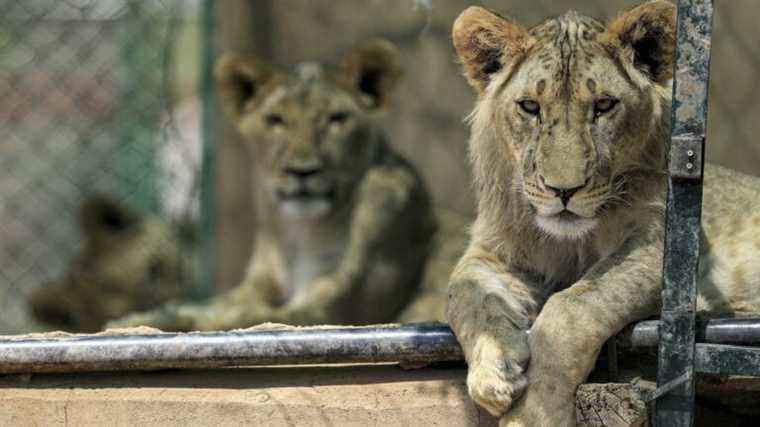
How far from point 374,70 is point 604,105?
2.87 m

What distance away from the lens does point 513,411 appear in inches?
101

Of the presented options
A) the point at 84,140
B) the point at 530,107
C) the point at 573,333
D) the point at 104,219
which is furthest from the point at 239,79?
the point at 573,333

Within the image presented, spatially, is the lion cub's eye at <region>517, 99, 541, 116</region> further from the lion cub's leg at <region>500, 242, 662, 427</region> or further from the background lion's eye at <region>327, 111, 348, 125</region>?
the background lion's eye at <region>327, 111, 348, 125</region>

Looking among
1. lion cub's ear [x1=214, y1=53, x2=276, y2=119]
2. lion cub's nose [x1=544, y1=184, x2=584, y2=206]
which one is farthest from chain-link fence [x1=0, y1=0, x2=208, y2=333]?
lion cub's nose [x1=544, y1=184, x2=584, y2=206]

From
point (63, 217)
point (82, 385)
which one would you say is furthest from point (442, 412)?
point (63, 217)

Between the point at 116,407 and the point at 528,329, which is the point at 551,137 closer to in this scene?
the point at 528,329

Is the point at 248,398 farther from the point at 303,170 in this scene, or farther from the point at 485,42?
the point at 303,170

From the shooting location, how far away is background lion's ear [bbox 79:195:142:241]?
251 inches

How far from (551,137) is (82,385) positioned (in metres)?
1.15

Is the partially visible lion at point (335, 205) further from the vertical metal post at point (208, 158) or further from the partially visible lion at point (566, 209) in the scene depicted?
the partially visible lion at point (566, 209)

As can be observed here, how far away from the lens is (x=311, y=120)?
217 inches

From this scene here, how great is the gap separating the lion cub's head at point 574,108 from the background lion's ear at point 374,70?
2.37 meters

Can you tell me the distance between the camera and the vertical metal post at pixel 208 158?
20.3ft

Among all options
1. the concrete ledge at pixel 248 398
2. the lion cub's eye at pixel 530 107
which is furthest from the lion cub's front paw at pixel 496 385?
the lion cub's eye at pixel 530 107
